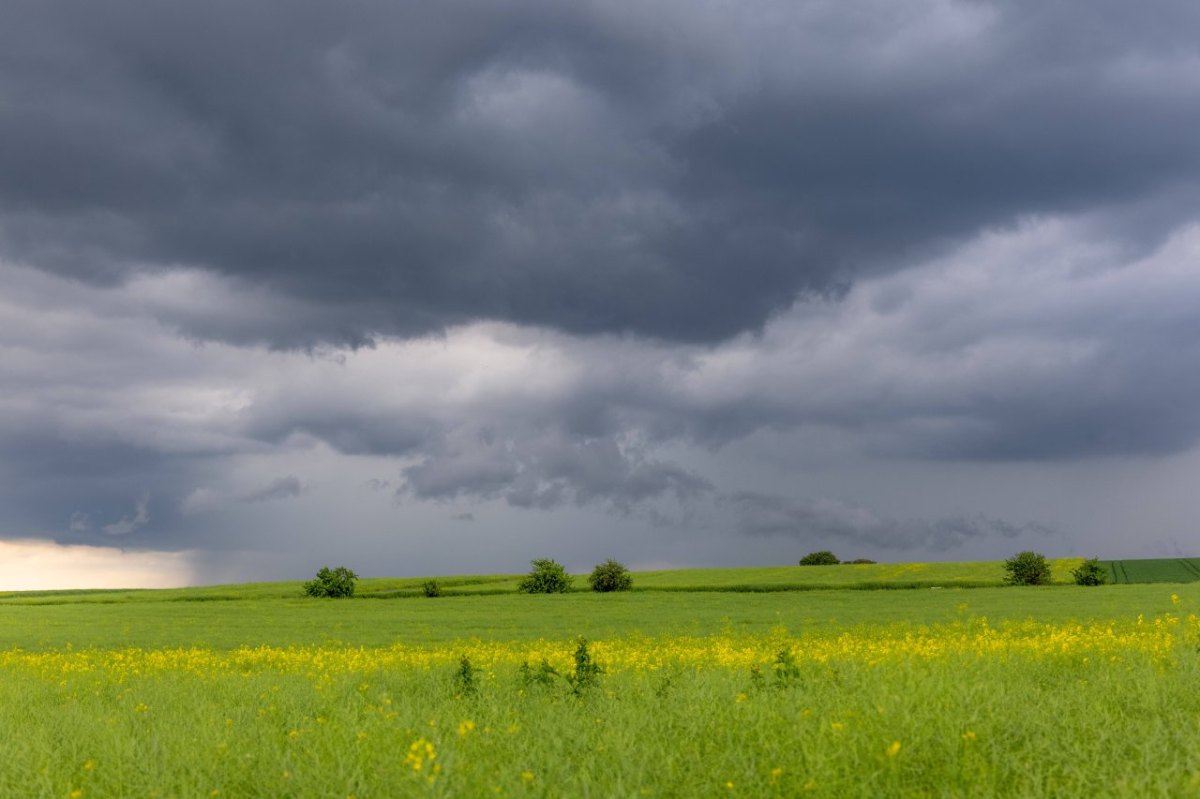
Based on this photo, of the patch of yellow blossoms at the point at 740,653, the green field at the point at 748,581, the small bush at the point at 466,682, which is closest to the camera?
the small bush at the point at 466,682

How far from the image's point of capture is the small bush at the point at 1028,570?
67312 mm

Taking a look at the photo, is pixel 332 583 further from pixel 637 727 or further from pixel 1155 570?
pixel 1155 570

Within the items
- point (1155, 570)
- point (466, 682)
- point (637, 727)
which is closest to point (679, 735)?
point (637, 727)

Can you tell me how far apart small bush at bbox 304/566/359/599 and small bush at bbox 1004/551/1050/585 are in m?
52.4

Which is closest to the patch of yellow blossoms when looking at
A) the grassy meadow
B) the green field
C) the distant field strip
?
the grassy meadow

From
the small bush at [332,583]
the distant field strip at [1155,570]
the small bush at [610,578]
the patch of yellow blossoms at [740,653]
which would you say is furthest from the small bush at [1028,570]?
the small bush at [332,583]

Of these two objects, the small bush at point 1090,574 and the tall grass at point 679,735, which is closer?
the tall grass at point 679,735

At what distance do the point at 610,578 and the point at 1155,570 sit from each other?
179ft

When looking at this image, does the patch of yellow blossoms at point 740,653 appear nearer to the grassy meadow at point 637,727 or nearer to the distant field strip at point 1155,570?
the grassy meadow at point 637,727

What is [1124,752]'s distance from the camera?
8.38 metres

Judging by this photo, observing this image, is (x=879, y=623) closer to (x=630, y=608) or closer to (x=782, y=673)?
(x=630, y=608)

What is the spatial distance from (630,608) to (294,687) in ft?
125

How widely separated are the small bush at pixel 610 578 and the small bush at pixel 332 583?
2011 centimetres

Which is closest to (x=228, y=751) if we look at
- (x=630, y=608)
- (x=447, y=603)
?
(x=630, y=608)
